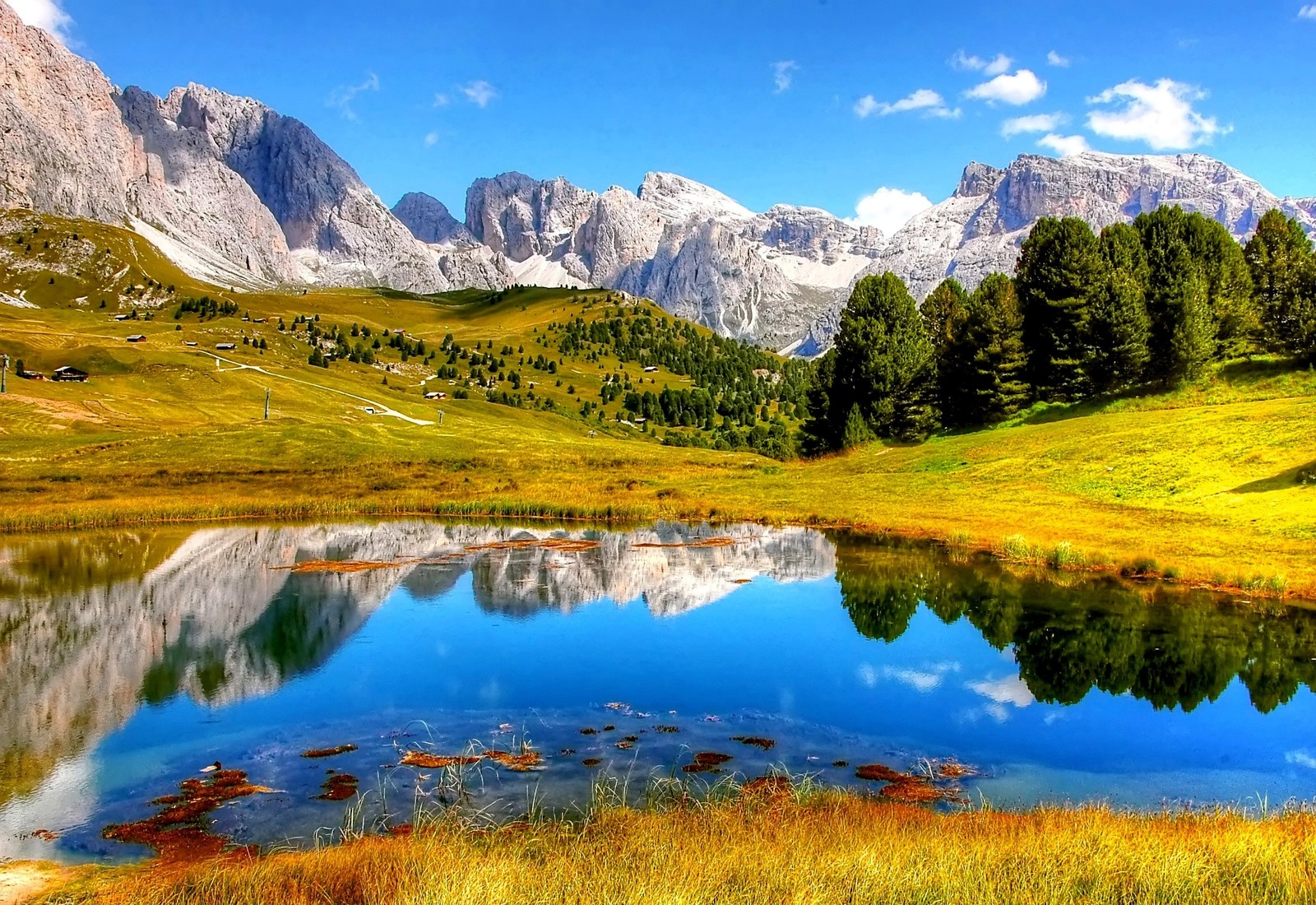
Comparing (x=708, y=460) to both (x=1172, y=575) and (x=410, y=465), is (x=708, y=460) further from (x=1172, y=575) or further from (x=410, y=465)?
(x=1172, y=575)

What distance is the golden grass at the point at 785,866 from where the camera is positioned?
384 inches

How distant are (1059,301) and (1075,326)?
9.27 ft

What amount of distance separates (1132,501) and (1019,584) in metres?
17.8

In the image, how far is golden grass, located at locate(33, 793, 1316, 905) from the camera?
32.0 feet

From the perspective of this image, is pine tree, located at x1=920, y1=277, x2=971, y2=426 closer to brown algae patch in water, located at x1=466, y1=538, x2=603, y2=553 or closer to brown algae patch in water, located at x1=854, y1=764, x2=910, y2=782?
brown algae patch in water, located at x1=466, y1=538, x2=603, y2=553

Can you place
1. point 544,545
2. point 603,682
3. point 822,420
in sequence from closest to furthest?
point 603,682 → point 544,545 → point 822,420

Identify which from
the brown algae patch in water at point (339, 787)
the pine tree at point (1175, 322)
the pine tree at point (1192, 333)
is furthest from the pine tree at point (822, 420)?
the brown algae patch in water at point (339, 787)

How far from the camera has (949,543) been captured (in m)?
44.6

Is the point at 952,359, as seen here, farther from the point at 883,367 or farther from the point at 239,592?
the point at 239,592

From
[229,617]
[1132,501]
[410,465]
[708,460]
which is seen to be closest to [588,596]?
[229,617]

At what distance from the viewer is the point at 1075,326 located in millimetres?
79500

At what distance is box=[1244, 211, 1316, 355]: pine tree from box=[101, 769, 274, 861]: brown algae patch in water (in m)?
75.8

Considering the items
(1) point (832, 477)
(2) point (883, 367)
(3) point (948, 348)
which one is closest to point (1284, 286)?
(3) point (948, 348)

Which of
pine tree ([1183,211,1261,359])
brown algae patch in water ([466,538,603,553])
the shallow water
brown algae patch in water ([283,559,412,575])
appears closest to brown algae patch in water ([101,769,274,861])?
the shallow water
